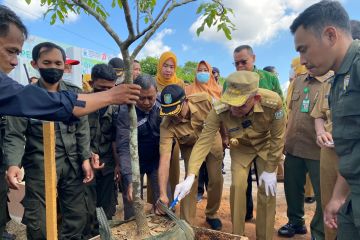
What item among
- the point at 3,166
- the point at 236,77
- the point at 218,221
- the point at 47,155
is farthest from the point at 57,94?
the point at 218,221

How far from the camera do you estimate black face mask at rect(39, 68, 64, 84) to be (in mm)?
2697

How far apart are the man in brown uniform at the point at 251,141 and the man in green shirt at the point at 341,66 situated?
108 centimetres

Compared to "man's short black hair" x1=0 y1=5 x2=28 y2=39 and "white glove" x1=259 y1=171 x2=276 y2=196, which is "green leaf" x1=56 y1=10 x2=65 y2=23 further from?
"white glove" x1=259 y1=171 x2=276 y2=196

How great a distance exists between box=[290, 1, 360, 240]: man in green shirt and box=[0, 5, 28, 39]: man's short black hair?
1.55 meters

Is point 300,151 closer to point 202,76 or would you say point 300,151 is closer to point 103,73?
point 202,76

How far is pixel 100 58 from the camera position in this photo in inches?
645

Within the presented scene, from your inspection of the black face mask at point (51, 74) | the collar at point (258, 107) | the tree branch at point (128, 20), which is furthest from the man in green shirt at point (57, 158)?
the collar at point (258, 107)

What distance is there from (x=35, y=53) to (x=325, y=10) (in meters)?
2.19

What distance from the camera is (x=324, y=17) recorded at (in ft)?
5.26

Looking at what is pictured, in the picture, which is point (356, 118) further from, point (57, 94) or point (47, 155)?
point (47, 155)

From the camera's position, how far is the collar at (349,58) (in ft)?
5.19

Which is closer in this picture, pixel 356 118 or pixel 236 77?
pixel 356 118

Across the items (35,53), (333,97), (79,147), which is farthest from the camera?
(79,147)

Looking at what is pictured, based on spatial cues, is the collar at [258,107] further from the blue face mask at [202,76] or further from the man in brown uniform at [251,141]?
the blue face mask at [202,76]
